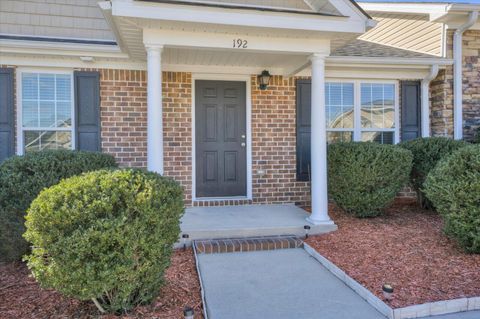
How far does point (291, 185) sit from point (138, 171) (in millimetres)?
3973

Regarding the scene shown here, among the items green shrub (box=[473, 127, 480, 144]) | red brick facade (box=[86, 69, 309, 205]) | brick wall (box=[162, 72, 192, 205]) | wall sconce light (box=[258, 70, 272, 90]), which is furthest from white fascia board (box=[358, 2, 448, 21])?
brick wall (box=[162, 72, 192, 205])

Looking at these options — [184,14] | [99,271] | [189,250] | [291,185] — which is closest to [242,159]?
[291,185]

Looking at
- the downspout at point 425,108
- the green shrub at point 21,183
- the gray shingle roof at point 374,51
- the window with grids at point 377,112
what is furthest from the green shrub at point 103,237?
the downspout at point 425,108

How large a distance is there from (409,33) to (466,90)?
1716mm

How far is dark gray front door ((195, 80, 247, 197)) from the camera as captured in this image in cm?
658

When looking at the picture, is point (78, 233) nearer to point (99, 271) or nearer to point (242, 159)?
point (99, 271)

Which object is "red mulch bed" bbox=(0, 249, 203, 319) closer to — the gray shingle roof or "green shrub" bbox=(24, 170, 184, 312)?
"green shrub" bbox=(24, 170, 184, 312)

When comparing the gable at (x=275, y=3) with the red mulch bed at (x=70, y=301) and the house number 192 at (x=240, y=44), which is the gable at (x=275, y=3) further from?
the red mulch bed at (x=70, y=301)

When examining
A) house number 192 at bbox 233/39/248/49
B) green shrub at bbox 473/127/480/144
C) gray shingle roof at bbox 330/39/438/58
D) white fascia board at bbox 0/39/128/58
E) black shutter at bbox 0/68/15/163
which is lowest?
green shrub at bbox 473/127/480/144

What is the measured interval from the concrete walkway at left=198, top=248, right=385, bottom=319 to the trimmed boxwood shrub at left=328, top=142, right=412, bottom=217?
5.08ft

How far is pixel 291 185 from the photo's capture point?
682 centimetres

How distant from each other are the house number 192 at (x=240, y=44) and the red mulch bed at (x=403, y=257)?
Result: 2721mm

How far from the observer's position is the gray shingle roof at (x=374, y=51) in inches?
271

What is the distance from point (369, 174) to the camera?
5.59 meters
